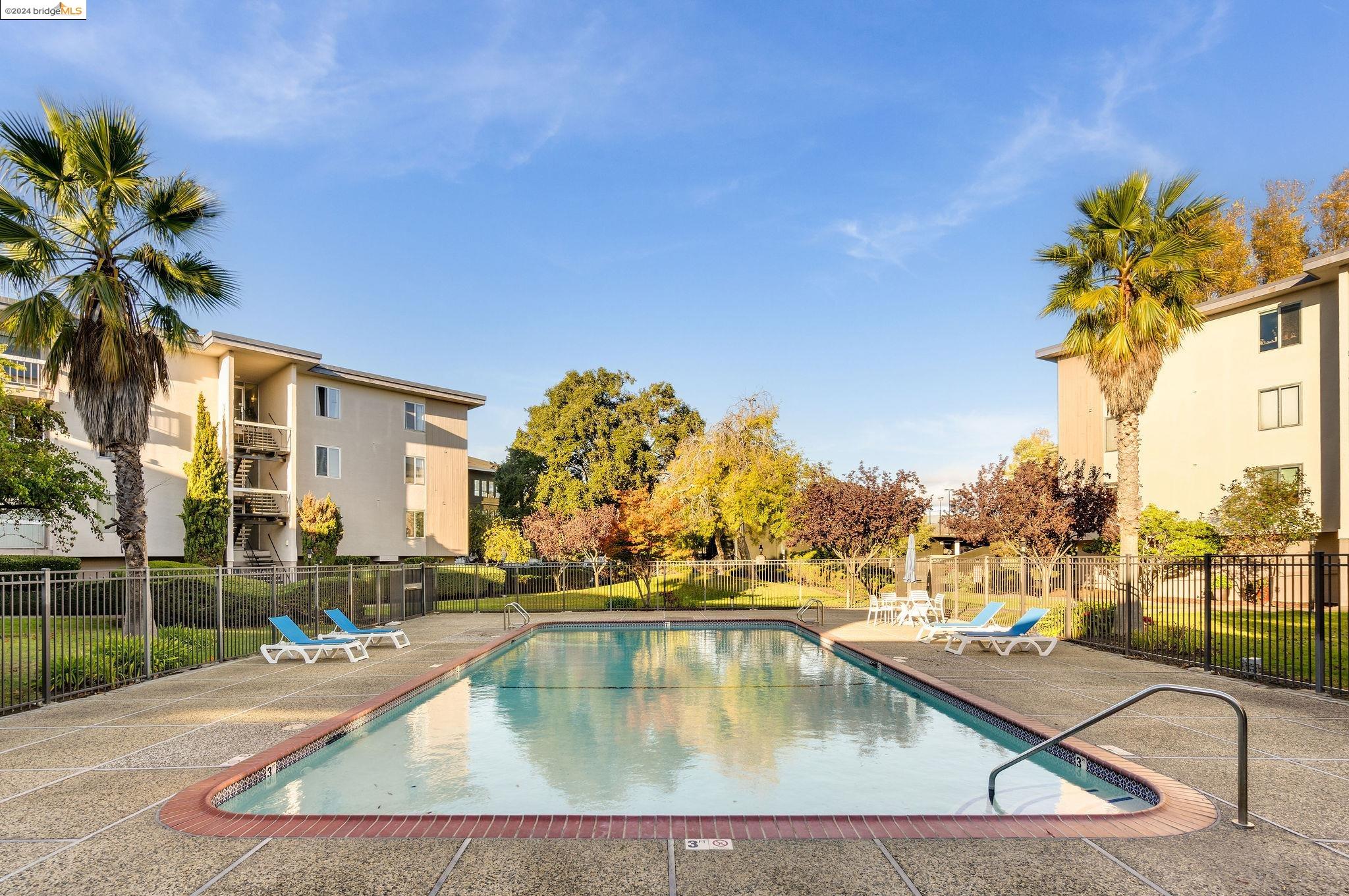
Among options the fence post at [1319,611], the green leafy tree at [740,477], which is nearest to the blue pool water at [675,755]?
the fence post at [1319,611]

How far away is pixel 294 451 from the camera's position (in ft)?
99.2

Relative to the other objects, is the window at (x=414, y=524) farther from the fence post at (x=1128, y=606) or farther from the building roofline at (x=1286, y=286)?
the building roofline at (x=1286, y=286)

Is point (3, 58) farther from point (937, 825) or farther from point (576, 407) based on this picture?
point (576, 407)

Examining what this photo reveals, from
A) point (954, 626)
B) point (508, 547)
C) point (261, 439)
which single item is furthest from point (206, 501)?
point (954, 626)

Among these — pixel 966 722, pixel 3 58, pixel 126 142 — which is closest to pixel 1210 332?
pixel 966 722

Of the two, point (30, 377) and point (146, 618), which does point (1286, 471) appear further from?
point (30, 377)

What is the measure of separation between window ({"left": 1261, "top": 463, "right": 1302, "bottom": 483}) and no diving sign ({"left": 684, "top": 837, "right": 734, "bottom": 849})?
88.2 ft

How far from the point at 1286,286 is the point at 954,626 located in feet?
58.8

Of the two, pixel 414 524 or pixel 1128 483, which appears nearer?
pixel 1128 483

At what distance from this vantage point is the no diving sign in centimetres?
507

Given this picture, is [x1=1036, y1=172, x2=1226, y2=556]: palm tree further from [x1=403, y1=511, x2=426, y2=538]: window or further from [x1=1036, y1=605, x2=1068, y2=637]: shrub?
[x1=403, y1=511, x2=426, y2=538]: window

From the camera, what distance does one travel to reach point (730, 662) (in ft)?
53.9

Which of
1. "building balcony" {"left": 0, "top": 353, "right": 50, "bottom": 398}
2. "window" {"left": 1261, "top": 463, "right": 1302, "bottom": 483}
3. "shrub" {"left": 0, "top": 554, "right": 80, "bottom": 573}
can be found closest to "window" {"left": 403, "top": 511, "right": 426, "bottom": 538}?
"shrub" {"left": 0, "top": 554, "right": 80, "bottom": 573}

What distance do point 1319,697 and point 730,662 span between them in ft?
30.3
